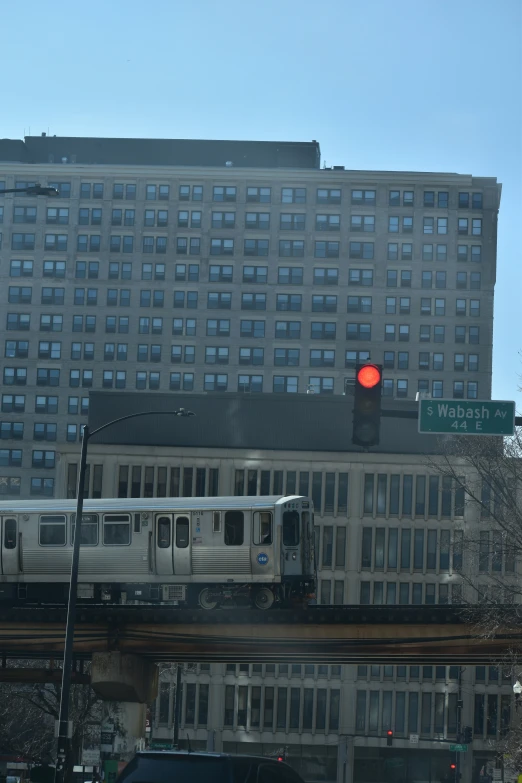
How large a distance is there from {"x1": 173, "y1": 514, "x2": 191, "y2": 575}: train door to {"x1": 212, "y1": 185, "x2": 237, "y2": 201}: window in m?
84.6

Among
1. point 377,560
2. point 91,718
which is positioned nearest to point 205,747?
point 377,560

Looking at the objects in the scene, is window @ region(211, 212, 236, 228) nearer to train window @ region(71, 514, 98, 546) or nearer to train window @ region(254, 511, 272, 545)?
train window @ region(71, 514, 98, 546)

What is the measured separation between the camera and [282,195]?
121750mm


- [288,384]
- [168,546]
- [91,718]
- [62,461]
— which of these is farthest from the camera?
[288,384]

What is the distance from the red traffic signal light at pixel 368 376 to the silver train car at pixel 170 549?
23.9 metres

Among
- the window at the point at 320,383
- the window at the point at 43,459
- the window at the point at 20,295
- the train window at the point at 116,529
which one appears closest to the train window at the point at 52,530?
the train window at the point at 116,529

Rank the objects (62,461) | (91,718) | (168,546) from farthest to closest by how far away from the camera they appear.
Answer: (62,461)
(91,718)
(168,546)

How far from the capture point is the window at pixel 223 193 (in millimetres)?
122250

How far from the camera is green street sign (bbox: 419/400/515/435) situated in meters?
19.0

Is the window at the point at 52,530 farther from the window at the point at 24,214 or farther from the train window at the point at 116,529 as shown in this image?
the window at the point at 24,214

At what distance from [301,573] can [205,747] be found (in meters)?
62.5

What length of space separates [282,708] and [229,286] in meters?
41.2

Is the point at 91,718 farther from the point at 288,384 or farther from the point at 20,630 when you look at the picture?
the point at 288,384

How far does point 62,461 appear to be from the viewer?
93.7 meters
